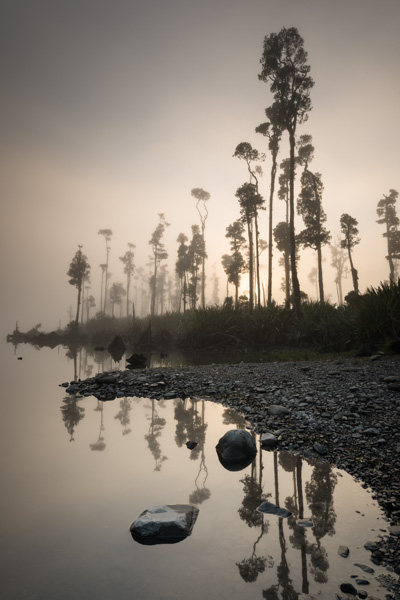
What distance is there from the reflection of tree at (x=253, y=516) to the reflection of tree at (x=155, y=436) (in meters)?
1.07

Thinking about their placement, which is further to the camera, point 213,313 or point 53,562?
point 213,313

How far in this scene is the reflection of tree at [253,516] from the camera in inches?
75.4

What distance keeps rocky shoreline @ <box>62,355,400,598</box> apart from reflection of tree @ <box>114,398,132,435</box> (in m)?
0.64

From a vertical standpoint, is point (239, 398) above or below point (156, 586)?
above

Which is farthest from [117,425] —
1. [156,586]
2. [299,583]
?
[299,583]

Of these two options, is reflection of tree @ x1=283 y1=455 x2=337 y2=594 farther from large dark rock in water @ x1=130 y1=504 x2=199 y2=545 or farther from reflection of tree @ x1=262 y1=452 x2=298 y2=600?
large dark rock in water @ x1=130 y1=504 x2=199 y2=545

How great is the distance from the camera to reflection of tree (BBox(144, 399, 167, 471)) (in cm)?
376

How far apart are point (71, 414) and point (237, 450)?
3.64 metres

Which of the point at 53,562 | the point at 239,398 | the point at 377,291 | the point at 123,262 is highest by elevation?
the point at 123,262

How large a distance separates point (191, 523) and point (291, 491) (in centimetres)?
106

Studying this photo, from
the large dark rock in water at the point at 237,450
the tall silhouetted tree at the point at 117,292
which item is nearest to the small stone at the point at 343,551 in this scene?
the large dark rock in water at the point at 237,450

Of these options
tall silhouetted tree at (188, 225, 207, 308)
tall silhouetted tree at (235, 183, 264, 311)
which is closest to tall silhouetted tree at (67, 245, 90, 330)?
tall silhouetted tree at (188, 225, 207, 308)

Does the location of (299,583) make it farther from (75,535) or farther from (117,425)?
(117,425)

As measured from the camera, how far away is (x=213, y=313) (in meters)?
18.8
